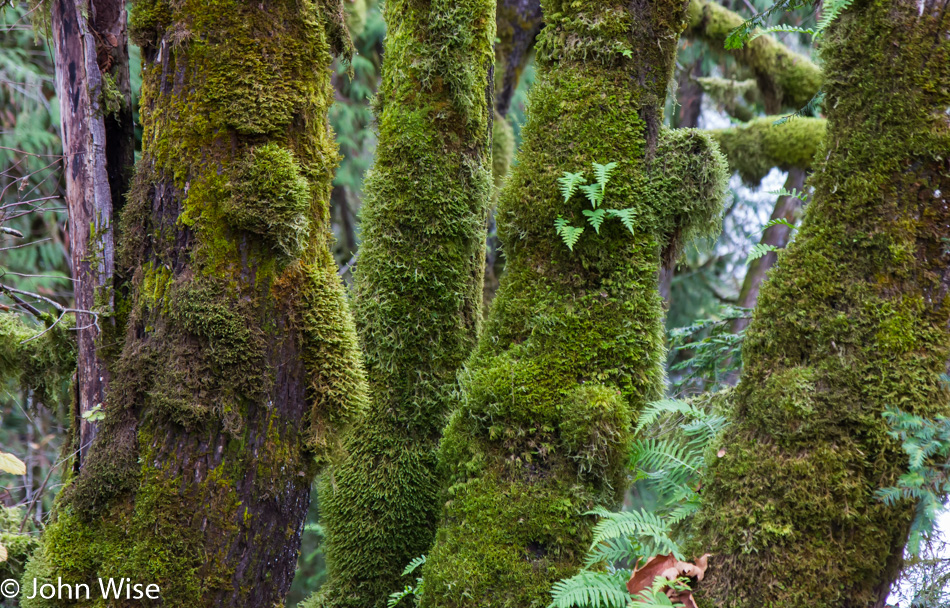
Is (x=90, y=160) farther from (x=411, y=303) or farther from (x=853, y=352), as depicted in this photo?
(x=853, y=352)

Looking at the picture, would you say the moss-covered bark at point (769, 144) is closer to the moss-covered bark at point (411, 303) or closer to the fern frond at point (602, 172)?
the moss-covered bark at point (411, 303)

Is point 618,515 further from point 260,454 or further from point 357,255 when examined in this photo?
point 357,255

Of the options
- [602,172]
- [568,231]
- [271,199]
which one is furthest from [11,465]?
[602,172]

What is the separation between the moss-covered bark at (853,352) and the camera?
221 cm

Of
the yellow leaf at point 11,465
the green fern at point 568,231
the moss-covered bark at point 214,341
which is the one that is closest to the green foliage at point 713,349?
the green fern at point 568,231

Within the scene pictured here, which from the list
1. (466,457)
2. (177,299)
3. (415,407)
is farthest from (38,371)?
(466,457)

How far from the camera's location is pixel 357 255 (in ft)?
12.5

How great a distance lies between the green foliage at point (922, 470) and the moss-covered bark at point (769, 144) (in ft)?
17.4

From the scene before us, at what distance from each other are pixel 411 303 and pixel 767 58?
590 cm

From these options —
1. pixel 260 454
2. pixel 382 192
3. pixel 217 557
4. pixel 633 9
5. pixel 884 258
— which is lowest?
pixel 217 557

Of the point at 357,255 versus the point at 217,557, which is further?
the point at 357,255

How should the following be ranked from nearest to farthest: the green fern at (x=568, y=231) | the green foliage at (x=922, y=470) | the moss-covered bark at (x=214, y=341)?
the green foliage at (x=922, y=470), the moss-covered bark at (x=214, y=341), the green fern at (x=568, y=231)

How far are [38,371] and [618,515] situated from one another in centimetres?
319

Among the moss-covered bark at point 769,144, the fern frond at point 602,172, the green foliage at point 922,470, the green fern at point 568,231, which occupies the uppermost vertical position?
the moss-covered bark at point 769,144
